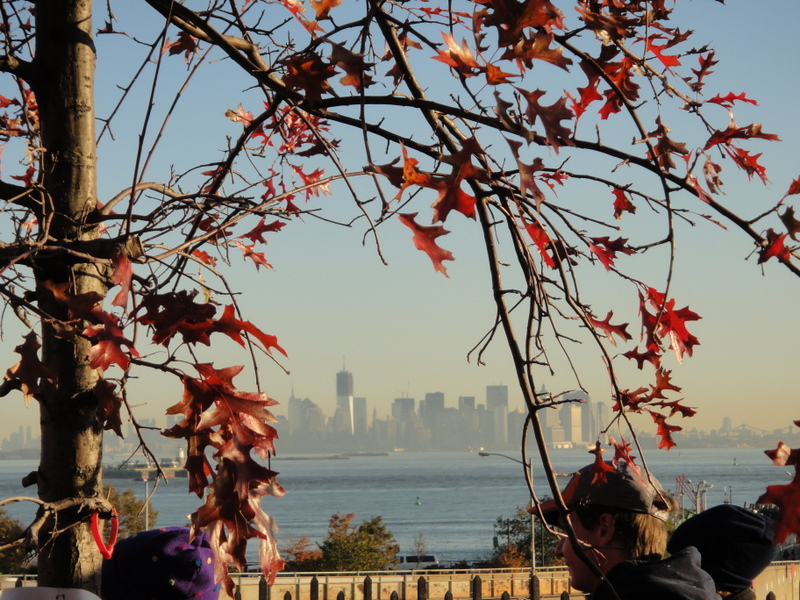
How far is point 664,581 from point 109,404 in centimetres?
121

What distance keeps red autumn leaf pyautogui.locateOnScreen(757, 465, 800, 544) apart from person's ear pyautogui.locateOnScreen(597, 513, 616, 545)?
1020mm

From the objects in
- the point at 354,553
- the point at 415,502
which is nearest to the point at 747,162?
the point at 354,553

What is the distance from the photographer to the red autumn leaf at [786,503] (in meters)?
1.28

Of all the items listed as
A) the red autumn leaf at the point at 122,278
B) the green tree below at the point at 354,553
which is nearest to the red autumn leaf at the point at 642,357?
the red autumn leaf at the point at 122,278

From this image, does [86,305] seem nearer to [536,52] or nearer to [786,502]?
[536,52]

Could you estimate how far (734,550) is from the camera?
2.42 metres

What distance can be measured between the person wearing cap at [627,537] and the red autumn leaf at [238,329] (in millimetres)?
755

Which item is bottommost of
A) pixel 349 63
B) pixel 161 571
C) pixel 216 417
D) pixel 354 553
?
pixel 354 553

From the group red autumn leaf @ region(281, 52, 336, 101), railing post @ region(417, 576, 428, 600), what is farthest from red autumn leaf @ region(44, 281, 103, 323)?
railing post @ region(417, 576, 428, 600)

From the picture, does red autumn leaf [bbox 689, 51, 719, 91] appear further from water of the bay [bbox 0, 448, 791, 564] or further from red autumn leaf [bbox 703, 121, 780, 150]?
water of the bay [bbox 0, 448, 791, 564]

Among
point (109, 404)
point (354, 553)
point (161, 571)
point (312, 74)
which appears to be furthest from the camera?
point (354, 553)

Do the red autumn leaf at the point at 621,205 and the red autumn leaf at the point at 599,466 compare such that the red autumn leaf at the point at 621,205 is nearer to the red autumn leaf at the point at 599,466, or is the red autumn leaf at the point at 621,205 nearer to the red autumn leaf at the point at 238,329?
the red autumn leaf at the point at 599,466

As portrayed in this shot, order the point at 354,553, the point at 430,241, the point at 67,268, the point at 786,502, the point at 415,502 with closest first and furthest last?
the point at 786,502, the point at 430,241, the point at 67,268, the point at 354,553, the point at 415,502

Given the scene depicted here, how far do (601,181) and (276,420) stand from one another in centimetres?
83
